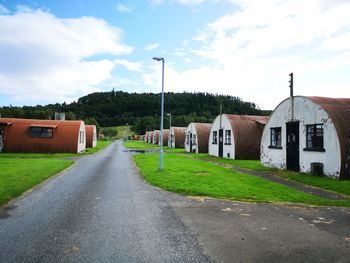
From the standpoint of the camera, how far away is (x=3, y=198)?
1102 centimetres

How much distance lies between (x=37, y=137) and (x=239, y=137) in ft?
78.6

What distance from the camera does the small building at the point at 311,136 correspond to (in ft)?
56.0

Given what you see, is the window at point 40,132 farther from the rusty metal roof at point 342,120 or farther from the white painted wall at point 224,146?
the rusty metal roof at point 342,120

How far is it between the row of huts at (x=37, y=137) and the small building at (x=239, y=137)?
17.7 metres

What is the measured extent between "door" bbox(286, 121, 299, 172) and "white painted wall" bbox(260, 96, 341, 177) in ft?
1.21

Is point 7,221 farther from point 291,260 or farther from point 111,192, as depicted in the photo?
point 291,260

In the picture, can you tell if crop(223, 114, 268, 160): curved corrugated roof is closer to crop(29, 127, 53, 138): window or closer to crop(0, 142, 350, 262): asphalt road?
crop(0, 142, 350, 262): asphalt road

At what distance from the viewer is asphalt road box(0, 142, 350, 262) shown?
239 inches

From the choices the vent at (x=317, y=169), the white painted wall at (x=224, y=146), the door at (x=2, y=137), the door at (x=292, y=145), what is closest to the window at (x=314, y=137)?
the vent at (x=317, y=169)

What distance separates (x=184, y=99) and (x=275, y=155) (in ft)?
575

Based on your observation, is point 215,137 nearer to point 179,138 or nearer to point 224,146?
point 224,146

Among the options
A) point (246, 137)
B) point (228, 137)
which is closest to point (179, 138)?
point (228, 137)

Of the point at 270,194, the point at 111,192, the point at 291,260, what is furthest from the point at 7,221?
the point at 270,194

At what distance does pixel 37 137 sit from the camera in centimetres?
3909
